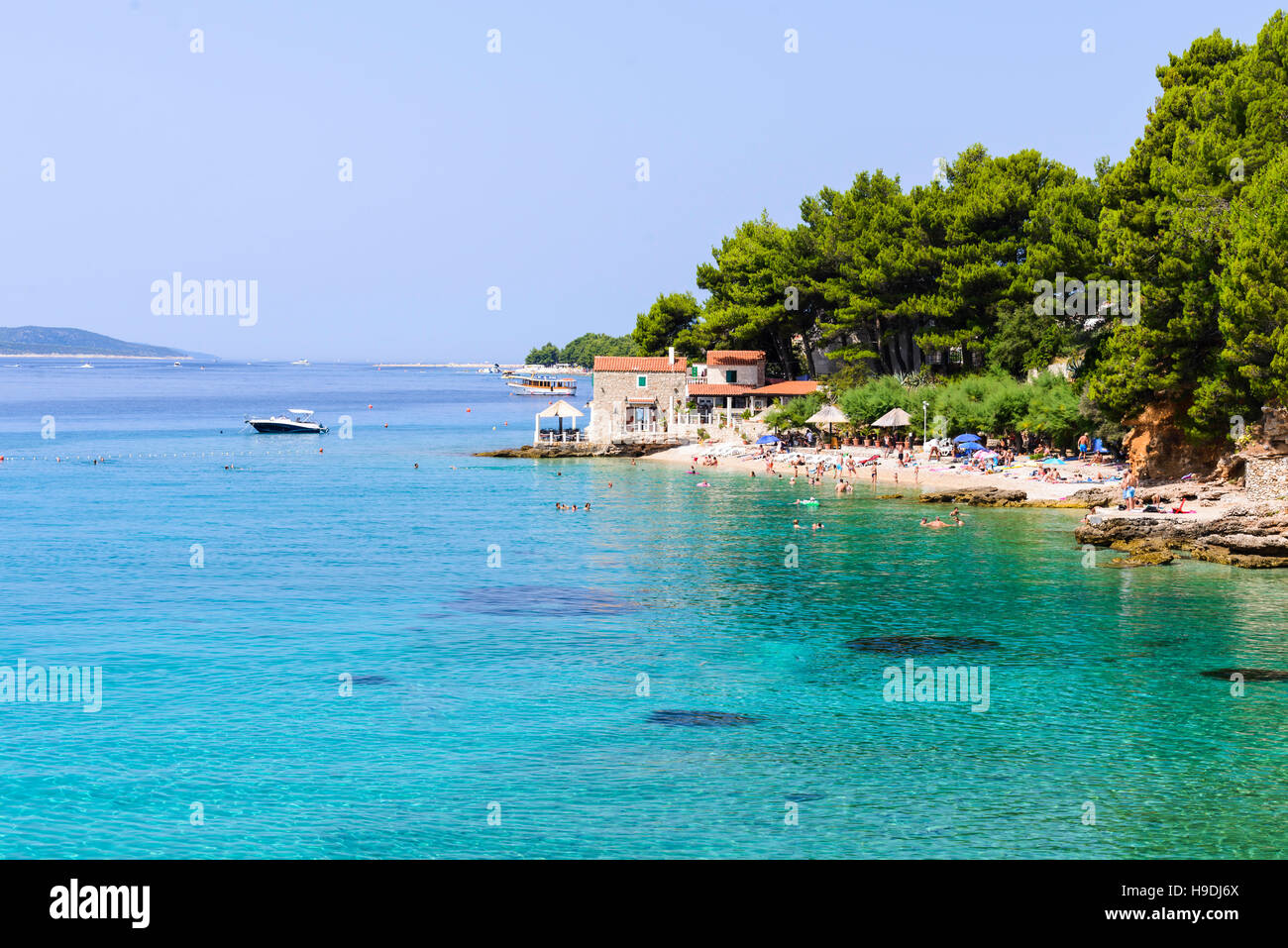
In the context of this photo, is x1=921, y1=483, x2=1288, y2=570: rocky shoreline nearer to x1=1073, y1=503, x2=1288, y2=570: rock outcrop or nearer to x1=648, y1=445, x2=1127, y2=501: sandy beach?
x1=1073, y1=503, x2=1288, y2=570: rock outcrop

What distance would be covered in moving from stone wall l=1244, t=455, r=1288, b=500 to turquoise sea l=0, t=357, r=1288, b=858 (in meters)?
6.89

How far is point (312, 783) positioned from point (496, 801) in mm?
3411

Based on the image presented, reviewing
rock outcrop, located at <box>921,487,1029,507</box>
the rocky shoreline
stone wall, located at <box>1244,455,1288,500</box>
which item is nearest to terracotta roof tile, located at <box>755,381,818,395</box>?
rock outcrop, located at <box>921,487,1029,507</box>

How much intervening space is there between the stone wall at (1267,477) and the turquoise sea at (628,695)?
6890mm

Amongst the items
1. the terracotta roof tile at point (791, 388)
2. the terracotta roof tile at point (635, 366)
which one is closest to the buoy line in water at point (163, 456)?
the terracotta roof tile at point (635, 366)

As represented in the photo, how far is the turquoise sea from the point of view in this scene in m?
17.5

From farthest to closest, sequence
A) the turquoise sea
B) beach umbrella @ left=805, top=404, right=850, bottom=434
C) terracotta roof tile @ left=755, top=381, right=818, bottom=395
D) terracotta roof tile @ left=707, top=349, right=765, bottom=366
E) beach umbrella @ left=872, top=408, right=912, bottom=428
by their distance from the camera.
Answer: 1. terracotta roof tile @ left=707, top=349, right=765, bottom=366
2. terracotta roof tile @ left=755, top=381, right=818, bottom=395
3. beach umbrella @ left=805, top=404, right=850, bottom=434
4. beach umbrella @ left=872, top=408, right=912, bottom=428
5. the turquoise sea

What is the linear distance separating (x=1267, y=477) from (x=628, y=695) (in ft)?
97.7

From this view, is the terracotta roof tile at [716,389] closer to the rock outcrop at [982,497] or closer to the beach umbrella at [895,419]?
the beach umbrella at [895,419]

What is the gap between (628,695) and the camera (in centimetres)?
2462
